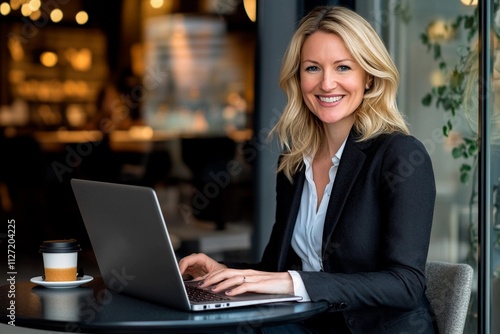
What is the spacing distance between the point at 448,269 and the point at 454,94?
1.44 metres

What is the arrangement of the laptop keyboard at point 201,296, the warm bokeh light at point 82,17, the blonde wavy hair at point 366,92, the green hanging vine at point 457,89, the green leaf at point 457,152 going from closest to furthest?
1. the laptop keyboard at point 201,296
2. the blonde wavy hair at point 366,92
3. the green hanging vine at point 457,89
4. the green leaf at point 457,152
5. the warm bokeh light at point 82,17

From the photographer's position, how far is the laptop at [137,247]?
5.68 feet

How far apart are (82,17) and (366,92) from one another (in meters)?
9.13

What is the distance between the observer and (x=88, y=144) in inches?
388

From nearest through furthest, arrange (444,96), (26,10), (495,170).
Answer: (495,170) → (444,96) → (26,10)

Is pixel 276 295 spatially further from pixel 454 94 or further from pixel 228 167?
pixel 228 167

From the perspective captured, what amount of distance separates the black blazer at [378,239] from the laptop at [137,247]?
175mm

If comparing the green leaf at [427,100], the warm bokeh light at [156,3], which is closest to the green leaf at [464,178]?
the green leaf at [427,100]

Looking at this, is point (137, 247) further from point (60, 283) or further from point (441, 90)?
point (441, 90)

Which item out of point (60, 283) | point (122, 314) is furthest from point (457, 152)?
point (122, 314)

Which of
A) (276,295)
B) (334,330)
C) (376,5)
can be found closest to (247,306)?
(276,295)

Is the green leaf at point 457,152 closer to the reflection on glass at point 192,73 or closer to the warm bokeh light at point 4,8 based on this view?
the reflection on glass at point 192,73

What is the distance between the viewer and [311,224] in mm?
2266

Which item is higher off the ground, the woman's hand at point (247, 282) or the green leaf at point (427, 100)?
the green leaf at point (427, 100)
